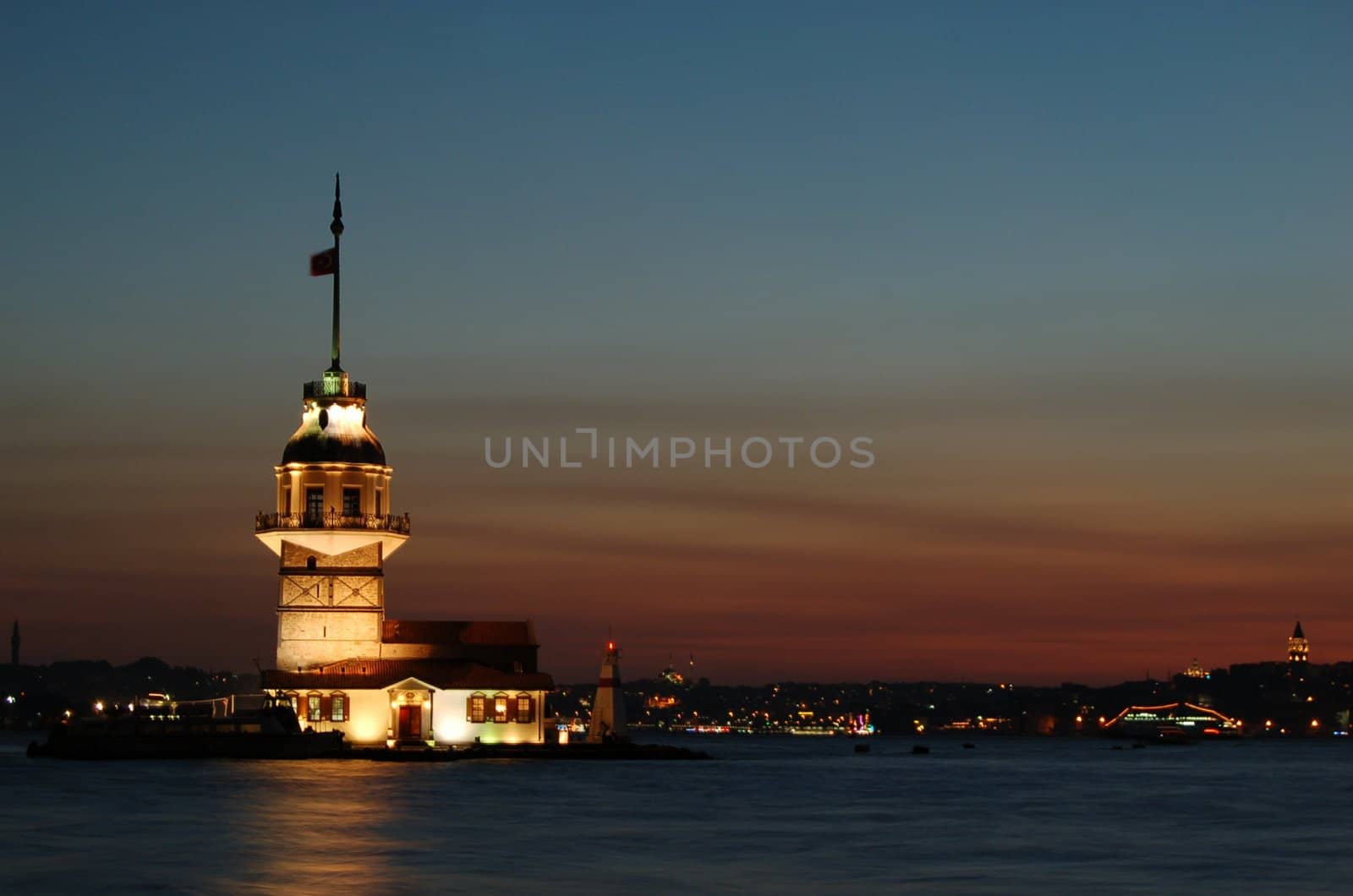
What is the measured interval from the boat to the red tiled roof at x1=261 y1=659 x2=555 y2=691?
1242 mm

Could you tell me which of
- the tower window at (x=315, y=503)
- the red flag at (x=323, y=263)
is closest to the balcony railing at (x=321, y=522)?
the tower window at (x=315, y=503)

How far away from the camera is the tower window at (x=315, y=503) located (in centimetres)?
7938

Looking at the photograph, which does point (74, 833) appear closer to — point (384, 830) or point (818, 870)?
point (384, 830)

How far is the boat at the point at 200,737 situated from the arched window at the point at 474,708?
5568 mm

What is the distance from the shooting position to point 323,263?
270 ft

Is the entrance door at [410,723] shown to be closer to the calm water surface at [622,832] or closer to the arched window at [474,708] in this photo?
the arched window at [474,708]

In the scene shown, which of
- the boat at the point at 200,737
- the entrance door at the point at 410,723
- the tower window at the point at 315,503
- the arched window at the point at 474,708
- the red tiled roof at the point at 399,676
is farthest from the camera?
the arched window at the point at 474,708

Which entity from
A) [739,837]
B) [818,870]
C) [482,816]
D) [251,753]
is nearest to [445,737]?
[251,753]

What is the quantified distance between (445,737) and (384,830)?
3222 cm

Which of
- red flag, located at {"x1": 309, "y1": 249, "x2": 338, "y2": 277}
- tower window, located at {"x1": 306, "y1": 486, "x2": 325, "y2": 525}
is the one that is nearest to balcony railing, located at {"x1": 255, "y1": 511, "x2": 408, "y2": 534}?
tower window, located at {"x1": 306, "y1": 486, "x2": 325, "y2": 525}

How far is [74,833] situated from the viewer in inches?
1820

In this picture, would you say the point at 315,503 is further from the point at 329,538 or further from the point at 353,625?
the point at 353,625

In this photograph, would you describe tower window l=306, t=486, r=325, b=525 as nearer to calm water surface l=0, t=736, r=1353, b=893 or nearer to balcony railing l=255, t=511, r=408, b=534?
balcony railing l=255, t=511, r=408, b=534

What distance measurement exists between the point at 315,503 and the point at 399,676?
7.44 metres
